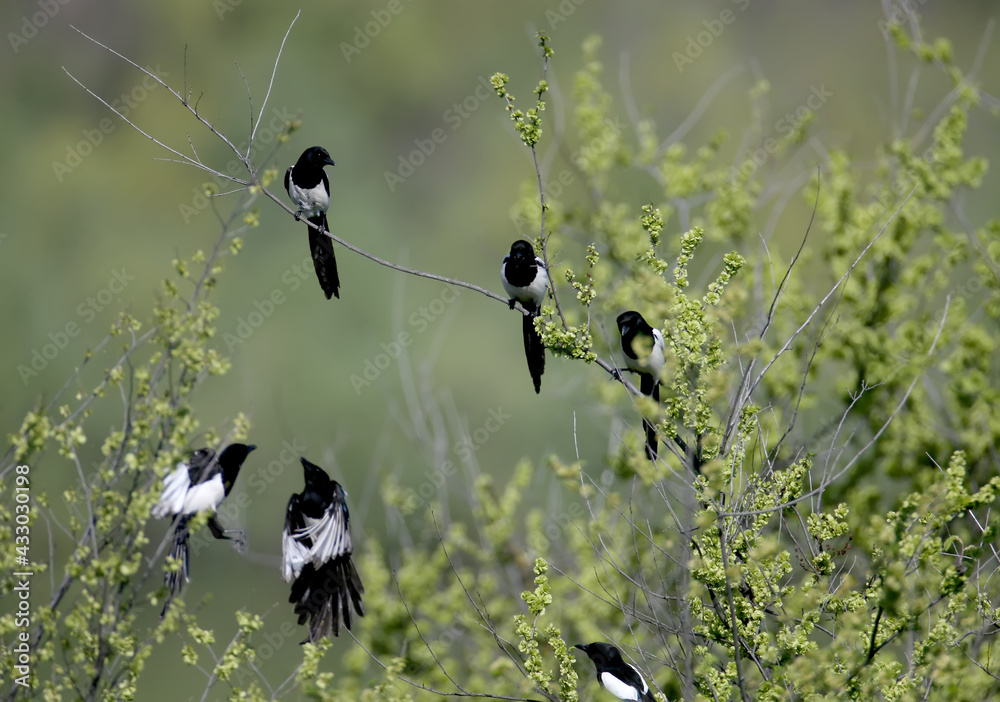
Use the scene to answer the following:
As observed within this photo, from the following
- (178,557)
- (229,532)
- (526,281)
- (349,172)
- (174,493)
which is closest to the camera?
(178,557)

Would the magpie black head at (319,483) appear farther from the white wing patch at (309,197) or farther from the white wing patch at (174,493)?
the white wing patch at (309,197)

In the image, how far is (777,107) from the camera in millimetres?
20938

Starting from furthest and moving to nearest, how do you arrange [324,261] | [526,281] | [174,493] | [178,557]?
[526,281] → [324,261] → [174,493] → [178,557]

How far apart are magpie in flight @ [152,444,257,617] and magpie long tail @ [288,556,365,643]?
337 millimetres

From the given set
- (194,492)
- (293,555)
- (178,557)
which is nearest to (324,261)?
(194,492)

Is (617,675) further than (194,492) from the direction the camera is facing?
Yes

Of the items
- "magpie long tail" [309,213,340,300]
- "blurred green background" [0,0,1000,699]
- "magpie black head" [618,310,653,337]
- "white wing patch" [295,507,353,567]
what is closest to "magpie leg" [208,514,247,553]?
"white wing patch" [295,507,353,567]

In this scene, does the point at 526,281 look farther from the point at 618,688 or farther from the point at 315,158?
the point at 618,688

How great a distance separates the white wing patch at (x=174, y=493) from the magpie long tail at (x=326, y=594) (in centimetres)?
56

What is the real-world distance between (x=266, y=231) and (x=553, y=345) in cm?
1742

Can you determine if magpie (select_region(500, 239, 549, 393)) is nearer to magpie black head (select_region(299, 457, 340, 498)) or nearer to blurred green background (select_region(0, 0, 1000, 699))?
magpie black head (select_region(299, 457, 340, 498))

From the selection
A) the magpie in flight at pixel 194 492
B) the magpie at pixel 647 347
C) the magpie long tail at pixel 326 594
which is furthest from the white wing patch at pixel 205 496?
the magpie at pixel 647 347

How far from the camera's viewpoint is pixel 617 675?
4.26 meters

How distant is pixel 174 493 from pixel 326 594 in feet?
2.39
